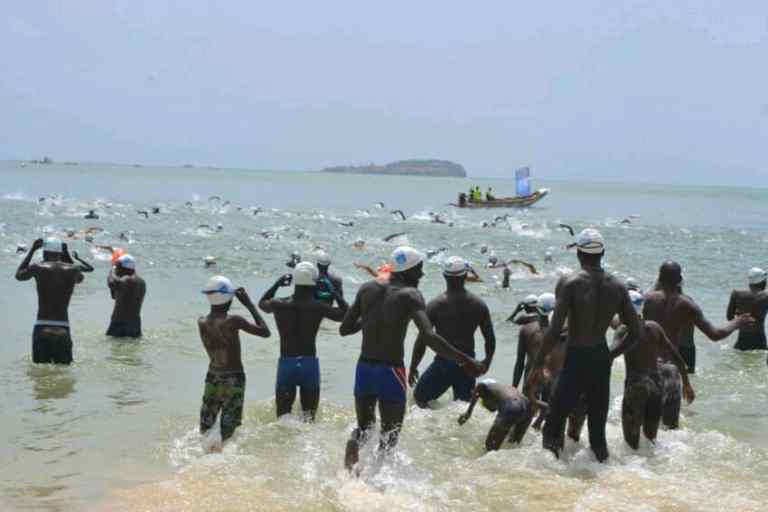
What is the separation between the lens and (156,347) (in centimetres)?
1273

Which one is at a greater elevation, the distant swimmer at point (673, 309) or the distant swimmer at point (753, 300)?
the distant swimmer at point (673, 309)

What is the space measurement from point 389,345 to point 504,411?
1619 millimetres

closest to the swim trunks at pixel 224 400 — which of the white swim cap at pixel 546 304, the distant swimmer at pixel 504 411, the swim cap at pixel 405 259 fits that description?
the swim cap at pixel 405 259

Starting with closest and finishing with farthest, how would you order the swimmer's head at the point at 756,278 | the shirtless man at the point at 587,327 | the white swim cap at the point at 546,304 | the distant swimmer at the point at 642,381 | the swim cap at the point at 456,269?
1. the shirtless man at the point at 587,327
2. the distant swimmer at the point at 642,381
3. the white swim cap at the point at 546,304
4. the swim cap at the point at 456,269
5. the swimmer's head at the point at 756,278

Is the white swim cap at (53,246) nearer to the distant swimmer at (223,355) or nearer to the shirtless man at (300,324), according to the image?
the shirtless man at (300,324)

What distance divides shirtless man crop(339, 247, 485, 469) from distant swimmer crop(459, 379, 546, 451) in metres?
1.09

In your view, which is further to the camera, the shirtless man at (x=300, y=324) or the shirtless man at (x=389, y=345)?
the shirtless man at (x=300, y=324)

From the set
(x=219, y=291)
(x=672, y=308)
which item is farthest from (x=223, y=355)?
(x=672, y=308)

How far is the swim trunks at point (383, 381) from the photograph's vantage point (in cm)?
652

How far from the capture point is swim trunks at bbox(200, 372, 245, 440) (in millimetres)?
7332

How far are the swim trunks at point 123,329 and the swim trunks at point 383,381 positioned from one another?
682 centimetres

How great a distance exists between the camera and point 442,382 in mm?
8781

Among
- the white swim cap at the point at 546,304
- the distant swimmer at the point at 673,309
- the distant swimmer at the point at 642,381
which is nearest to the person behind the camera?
the distant swimmer at the point at 642,381

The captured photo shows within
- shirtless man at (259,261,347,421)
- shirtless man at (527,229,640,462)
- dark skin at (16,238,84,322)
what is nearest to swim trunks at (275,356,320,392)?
shirtless man at (259,261,347,421)
